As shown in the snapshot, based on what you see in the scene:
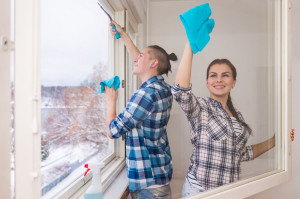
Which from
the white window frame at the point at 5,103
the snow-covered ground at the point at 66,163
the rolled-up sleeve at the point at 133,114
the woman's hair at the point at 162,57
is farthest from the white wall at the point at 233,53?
the white window frame at the point at 5,103

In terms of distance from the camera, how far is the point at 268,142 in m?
1.35

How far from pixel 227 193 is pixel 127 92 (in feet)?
2.24

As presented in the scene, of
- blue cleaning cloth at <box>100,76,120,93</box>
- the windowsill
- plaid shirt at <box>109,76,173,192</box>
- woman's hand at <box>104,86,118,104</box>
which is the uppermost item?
blue cleaning cloth at <box>100,76,120,93</box>

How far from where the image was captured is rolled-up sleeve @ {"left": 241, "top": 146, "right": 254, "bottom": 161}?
120cm

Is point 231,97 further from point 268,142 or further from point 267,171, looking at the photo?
point 267,171

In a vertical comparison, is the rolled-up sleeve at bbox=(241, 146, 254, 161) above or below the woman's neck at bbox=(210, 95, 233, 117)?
below

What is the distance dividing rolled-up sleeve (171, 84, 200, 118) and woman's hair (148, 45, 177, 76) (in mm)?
82

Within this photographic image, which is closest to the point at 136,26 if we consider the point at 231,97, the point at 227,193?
the point at 231,97

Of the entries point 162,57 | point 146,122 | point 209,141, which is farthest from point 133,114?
point 209,141

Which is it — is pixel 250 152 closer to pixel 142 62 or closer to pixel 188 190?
pixel 188 190

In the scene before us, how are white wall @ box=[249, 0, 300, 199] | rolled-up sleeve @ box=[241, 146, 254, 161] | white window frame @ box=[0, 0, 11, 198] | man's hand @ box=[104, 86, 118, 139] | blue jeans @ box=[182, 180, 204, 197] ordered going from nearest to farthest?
white window frame @ box=[0, 0, 11, 198] < man's hand @ box=[104, 86, 118, 139] < blue jeans @ box=[182, 180, 204, 197] < rolled-up sleeve @ box=[241, 146, 254, 161] < white wall @ box=[249, 0, 300, 199]

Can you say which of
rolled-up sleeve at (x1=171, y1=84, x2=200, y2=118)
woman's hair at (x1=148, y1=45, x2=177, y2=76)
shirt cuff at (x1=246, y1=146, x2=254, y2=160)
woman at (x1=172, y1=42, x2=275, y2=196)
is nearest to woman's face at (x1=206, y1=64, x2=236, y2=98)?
woman at (x1=172, y1=42, x2=275, y2=196)

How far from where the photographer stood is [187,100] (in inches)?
39.7

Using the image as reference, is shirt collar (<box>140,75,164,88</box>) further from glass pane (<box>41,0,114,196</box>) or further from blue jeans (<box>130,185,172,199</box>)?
blue jeans (<box>130,185,172,199</box>)
